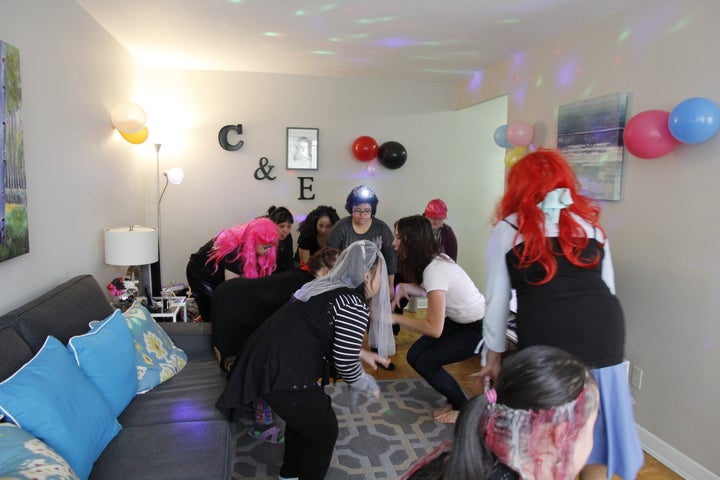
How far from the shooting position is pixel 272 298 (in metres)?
2.44

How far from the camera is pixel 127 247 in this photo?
9.83ft

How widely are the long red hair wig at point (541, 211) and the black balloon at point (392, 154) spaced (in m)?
3.19

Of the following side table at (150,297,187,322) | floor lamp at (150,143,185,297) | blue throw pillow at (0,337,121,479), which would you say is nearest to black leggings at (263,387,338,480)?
blue throw pillow at (0,337,121,479)

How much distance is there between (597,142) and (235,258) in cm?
246

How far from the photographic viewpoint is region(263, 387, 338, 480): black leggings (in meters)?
1.88

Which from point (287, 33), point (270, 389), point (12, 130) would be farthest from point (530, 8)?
point (12, 130)

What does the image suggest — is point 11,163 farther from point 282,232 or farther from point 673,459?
point 673,459

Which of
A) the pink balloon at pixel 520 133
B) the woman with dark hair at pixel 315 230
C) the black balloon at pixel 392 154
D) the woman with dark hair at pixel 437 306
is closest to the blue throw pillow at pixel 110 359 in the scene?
the woman with dark hair at pixel 437 306

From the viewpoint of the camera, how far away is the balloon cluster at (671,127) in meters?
2.14

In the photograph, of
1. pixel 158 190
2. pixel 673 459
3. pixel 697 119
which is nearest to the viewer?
pixel 697 119

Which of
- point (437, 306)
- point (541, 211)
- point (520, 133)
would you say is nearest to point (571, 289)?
point (541, 211)

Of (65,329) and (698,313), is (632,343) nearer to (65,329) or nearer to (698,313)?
(698,313)

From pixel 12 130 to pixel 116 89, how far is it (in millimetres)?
1769

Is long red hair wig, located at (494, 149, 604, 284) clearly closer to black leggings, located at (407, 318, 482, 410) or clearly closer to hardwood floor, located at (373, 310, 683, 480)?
black leggings, located at (407, 318, 482, 410)
